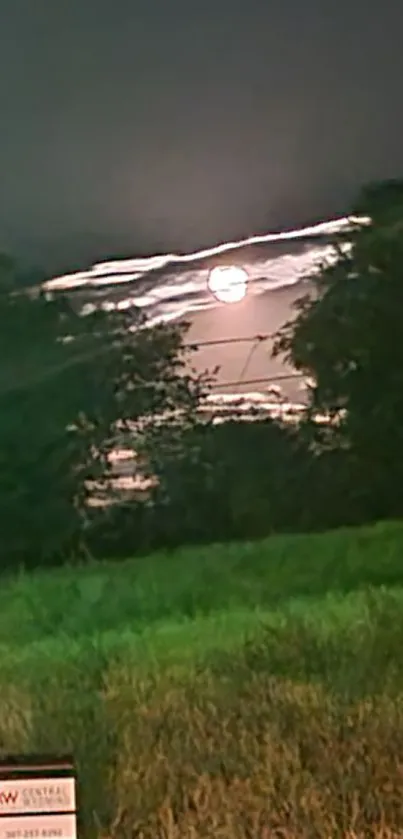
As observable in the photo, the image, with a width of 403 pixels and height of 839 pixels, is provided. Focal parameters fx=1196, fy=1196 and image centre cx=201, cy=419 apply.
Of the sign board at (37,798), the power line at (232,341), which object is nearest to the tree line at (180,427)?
the power line at (232,341)

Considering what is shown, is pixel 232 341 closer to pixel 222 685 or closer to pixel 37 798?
pixel 222 685

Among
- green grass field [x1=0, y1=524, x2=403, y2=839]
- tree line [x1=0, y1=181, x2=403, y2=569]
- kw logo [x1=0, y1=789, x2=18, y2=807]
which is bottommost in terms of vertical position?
kw logo [x1=0, y1=789, x2=18, y2=807]

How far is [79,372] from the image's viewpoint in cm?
143

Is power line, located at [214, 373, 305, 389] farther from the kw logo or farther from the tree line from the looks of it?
the kw logo

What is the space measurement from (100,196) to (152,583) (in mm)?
467

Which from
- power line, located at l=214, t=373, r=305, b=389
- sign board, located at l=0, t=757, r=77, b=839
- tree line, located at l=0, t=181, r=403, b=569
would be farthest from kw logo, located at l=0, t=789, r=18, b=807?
power line, located at l=214, t=373, r=305, b=389

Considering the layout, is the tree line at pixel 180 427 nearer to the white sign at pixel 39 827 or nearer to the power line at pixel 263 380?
the power line at pixel 263 380

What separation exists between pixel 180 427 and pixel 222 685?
0.31 metres

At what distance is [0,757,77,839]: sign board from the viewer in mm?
1344

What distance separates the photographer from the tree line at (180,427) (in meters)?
1.42

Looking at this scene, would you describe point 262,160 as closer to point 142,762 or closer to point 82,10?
point 82,10

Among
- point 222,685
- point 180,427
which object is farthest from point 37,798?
point 180,427

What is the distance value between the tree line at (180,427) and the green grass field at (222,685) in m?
0.04

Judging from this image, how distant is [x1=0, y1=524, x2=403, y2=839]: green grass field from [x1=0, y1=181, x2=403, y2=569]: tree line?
38 millimetres
